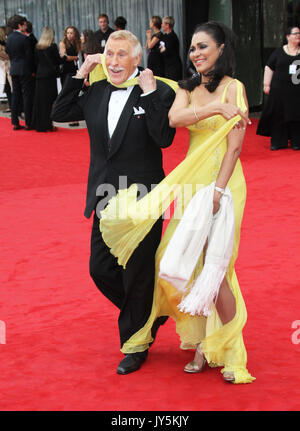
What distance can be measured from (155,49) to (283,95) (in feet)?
14.5

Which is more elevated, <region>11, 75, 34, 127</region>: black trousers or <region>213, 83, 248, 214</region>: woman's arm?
<region>213, 83, 248, 214</region>: woman's arm

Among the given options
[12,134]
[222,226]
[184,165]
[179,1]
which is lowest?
[12,134]

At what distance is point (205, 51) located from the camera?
3457 mm

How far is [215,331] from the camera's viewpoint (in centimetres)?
363

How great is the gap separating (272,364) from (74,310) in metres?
1.48

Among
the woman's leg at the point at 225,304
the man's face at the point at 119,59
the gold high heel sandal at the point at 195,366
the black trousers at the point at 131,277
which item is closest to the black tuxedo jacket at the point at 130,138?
the man's face at the point at 119,59

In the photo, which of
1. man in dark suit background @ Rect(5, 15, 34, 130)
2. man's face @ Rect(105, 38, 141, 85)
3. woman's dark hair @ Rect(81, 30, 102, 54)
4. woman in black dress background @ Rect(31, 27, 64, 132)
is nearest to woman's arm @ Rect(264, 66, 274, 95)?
woman's dark hair @ Rect(81, 30, 102, 54)

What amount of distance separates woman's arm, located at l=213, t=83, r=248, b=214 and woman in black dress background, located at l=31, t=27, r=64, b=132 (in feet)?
31.7

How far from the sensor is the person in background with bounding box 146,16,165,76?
46.9ft

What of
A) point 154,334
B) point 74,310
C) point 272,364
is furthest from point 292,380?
point 74,310

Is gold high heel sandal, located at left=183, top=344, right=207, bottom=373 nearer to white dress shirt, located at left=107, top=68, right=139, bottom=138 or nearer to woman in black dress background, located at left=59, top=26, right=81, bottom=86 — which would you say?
white dress shirt, located at left=107, top=68, right=139, bottom=138

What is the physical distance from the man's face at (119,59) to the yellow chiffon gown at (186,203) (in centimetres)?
46

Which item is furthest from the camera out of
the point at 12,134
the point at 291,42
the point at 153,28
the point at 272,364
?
the point at 153,28

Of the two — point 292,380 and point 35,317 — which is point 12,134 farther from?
point 292,380
